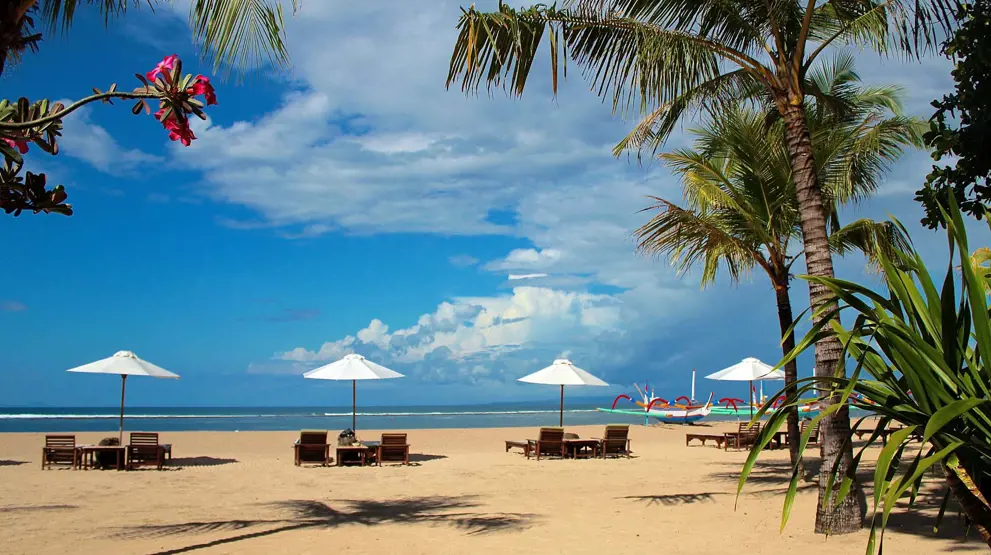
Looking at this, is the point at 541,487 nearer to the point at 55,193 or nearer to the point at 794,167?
the point at 794,167

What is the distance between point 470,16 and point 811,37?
13.2 feet

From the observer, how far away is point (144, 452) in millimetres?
13328

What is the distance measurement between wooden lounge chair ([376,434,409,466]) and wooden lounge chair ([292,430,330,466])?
3.24 feet

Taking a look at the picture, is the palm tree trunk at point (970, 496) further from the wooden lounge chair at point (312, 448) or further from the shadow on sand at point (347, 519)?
the wooden lounge chair at point (312, 448)

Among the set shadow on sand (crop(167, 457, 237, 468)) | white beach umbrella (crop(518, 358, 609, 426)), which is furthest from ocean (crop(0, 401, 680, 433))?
shadow on sand (crop(167, 457, 237, 468))

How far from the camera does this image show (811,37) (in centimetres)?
855

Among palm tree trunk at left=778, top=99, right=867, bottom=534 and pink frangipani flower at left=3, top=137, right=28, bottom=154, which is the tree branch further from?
palm tree trunk at left=778, top=99, right=867, bottom=534

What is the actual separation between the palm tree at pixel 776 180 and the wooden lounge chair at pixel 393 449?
6012 millimetres

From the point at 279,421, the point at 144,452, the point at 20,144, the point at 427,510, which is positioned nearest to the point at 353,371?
the point at 144,452

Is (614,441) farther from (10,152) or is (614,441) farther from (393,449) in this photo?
(10,152)

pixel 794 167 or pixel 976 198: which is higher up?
pixel 794 167

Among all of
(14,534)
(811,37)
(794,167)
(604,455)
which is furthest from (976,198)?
(604,455)

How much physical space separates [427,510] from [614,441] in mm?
7329

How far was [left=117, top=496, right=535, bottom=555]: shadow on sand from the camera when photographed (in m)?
7.51
